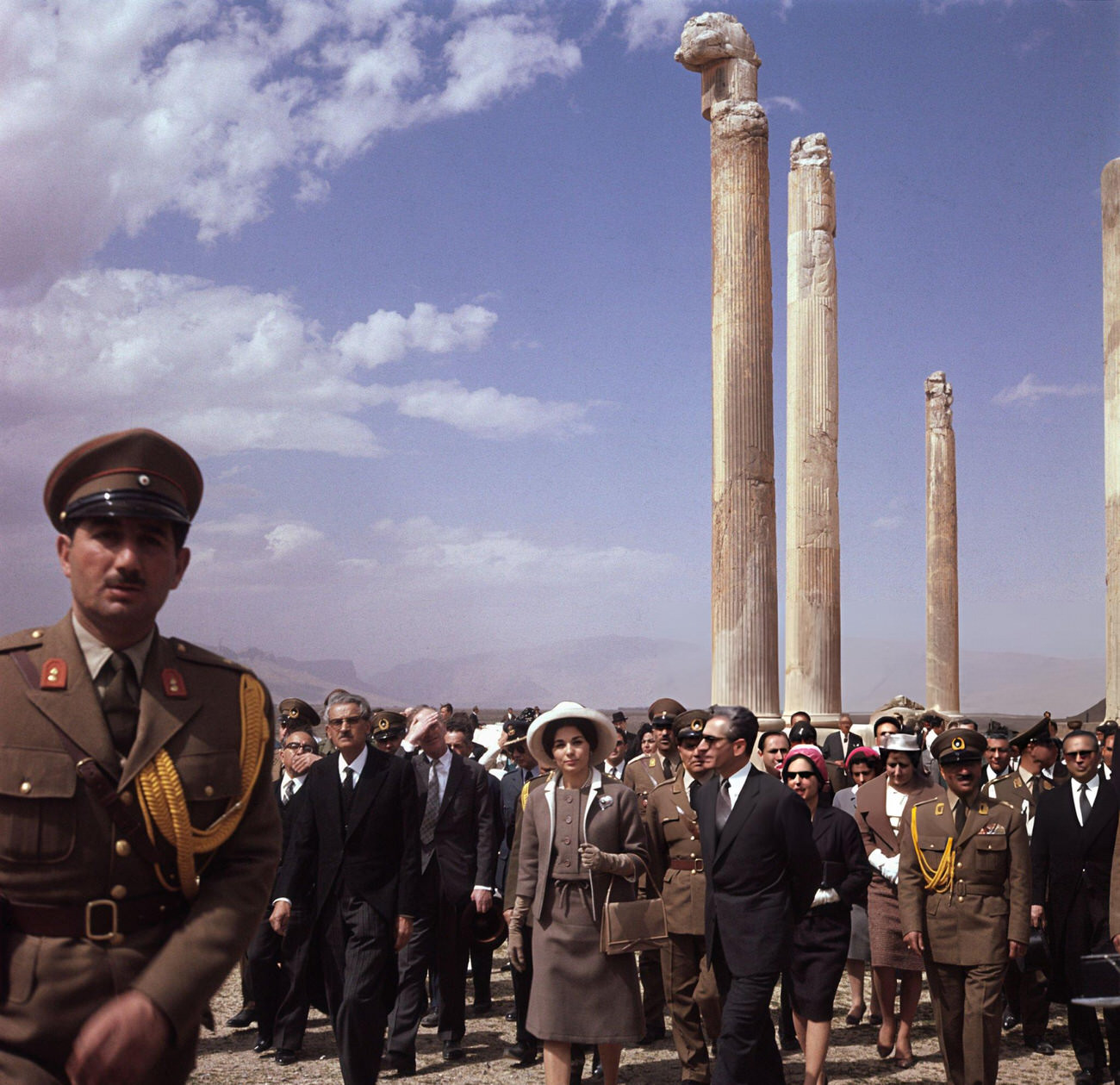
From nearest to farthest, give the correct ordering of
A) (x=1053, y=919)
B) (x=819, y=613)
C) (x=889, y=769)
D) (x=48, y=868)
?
(x=48, y=868)
(x=1053, y=919)
(x=889, y=769)
(x=819, y=613)

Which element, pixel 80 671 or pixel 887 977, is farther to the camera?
pixel 887 977

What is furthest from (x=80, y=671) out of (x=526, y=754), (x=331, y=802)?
(x=526, y=754)

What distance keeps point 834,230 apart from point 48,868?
21.4 metres

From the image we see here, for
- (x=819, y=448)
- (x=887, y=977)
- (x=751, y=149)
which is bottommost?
(x=887, y=977)

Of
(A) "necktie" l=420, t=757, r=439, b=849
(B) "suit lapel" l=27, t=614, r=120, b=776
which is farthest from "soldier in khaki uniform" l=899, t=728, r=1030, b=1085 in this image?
(B) "suit lapel" l=27, t=614, r=120, b=776

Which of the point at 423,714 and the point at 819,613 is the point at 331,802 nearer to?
the point at 423,714

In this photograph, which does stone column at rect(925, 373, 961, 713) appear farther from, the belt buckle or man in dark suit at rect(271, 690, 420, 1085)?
the belt buckle

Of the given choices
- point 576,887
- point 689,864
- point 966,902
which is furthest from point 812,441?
point 576,887

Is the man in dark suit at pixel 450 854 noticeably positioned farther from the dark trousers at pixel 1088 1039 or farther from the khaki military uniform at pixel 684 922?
the dark trousers at pixel 1088 1039

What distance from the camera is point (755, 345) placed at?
1745cm

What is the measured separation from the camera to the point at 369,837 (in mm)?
7590

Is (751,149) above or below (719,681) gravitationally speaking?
above

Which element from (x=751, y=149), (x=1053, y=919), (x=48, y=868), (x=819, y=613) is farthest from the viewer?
(x=819, y=613)

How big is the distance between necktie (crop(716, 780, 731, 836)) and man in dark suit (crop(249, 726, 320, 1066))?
2541 mm
